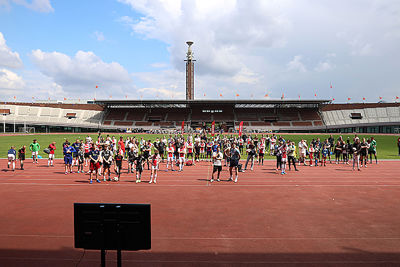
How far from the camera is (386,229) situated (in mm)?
7039

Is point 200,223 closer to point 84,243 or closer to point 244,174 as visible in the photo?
point 84,243

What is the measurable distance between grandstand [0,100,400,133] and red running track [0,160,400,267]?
55026 mm

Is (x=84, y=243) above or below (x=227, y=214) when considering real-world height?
above

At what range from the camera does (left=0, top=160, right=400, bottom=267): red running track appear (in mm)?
5605

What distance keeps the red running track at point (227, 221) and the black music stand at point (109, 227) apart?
7.31 feet

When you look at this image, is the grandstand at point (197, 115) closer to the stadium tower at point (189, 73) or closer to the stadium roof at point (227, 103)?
the stadium roof at point (227, 103)

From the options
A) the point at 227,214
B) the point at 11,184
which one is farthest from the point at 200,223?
the point at 11,184

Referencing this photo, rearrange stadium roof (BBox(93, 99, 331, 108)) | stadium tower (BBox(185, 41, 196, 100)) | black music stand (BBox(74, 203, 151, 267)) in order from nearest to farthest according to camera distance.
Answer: black music stand (BBox(74, 203, 151, 267)) → stadium roof (BBox(93, 99, 331, 108)) → stadium tower (BBox(185, 41, 196, 100))

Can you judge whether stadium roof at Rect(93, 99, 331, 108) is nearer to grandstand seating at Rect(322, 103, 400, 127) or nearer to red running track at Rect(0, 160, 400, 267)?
grandstand seating at Rect(322, 103, 400, 127)

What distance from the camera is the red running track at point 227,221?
5.61 m

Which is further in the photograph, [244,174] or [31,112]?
[31,112]

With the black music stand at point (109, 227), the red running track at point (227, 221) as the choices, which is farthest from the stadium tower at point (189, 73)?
the black music stand at point (109, 227)

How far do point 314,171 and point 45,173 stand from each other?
52.7ft

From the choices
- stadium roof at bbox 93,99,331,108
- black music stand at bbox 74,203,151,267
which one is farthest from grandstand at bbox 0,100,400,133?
black music stand at bbox 74,203,151,267
